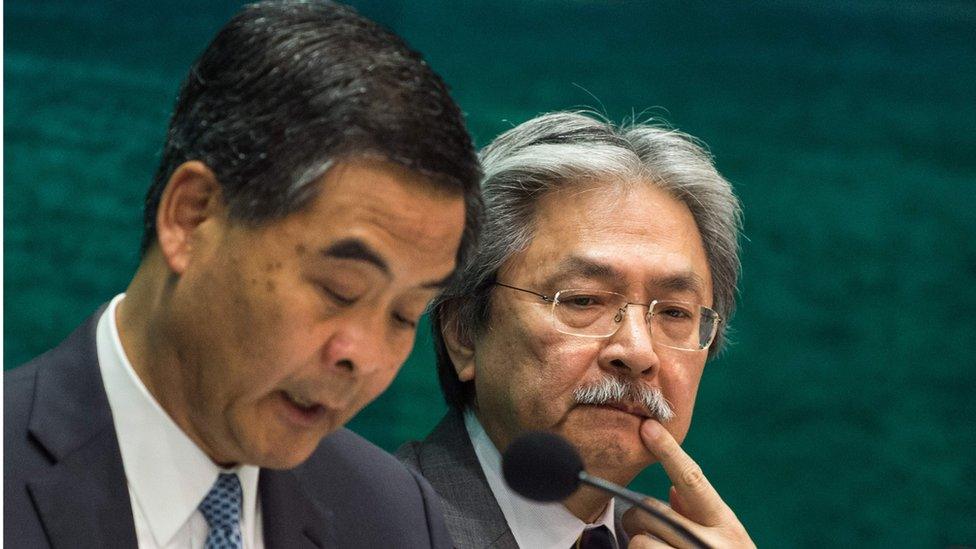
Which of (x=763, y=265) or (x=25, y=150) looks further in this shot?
(x=763, y=265)

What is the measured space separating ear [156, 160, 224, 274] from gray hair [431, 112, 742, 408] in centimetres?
94

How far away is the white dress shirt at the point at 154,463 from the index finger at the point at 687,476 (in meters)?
0.91

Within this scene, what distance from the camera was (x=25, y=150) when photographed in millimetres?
2709

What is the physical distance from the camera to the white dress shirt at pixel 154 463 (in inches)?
52.8

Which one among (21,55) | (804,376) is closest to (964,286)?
(804,376)

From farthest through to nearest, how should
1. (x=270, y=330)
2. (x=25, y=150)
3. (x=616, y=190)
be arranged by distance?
(x=25, y=150)
(x=616, y=190)
(x=270, y=330)

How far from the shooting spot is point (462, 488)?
84.6 inches

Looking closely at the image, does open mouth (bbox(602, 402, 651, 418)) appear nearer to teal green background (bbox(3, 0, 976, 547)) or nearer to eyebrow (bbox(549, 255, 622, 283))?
eyebrow (bbox(549, 255, 622, 283))

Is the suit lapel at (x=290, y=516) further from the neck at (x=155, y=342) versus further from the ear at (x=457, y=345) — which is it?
the ear at (x=457, y=345)

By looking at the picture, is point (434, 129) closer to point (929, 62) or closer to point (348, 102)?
point (348, 102)

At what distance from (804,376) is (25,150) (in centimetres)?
180

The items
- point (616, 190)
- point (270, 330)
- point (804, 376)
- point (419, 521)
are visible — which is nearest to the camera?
point (270, 330)

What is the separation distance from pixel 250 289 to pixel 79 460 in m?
0.25

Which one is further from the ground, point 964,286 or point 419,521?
point 419,521
